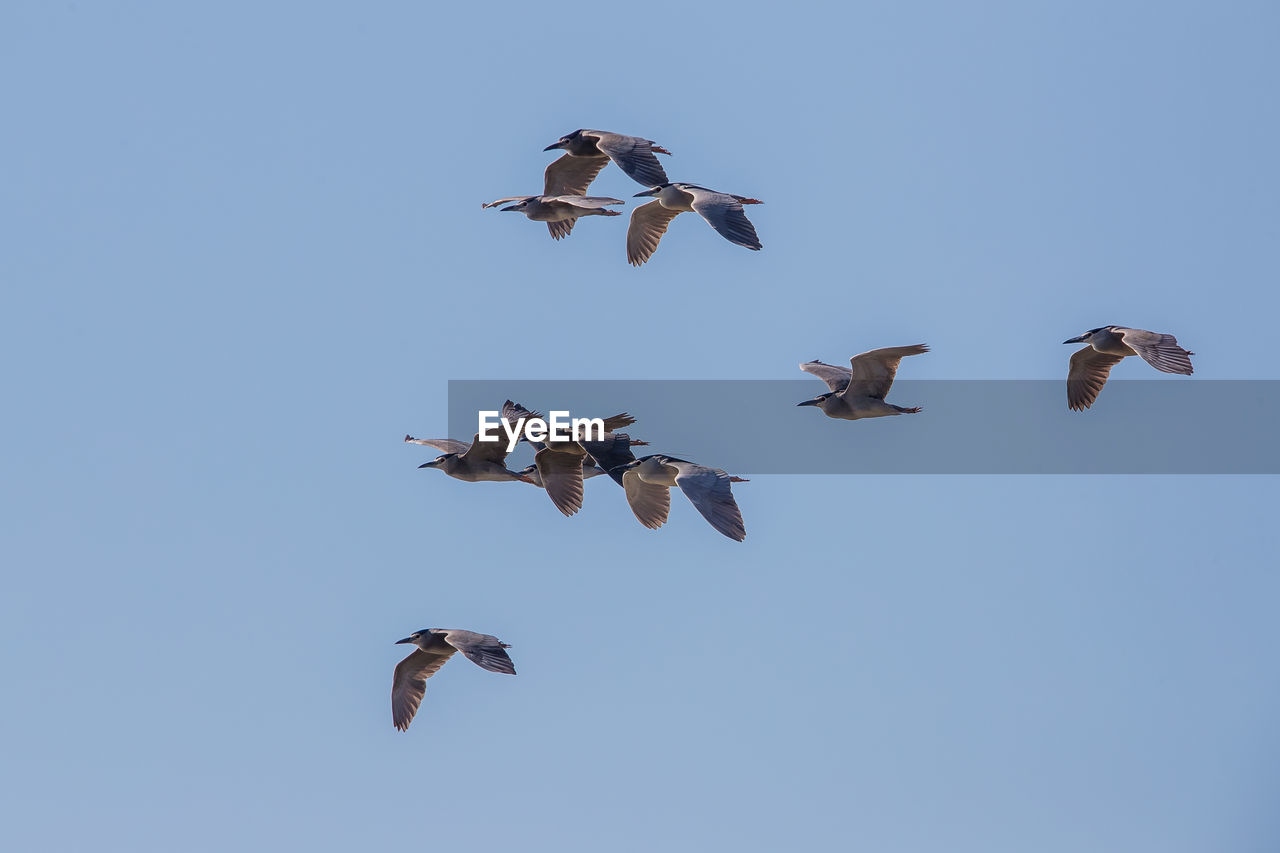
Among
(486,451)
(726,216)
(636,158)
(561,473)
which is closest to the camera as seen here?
(726,216)

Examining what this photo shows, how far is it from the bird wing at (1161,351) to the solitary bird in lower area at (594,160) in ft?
33.3

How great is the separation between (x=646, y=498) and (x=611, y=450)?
6.42ft

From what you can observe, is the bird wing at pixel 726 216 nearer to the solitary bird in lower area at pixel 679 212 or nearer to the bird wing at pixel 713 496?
the solitary bird in lower area at pixel 679 212

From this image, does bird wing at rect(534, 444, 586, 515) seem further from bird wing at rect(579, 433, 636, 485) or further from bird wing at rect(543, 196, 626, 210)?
bird wing at rect(543, 196, 626, 210)

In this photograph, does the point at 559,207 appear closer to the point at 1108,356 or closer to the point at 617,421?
the point at 617,421

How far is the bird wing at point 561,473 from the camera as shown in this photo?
3900cm

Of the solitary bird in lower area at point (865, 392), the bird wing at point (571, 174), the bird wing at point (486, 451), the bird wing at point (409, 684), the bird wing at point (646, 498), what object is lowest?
the bird wing at point (409, 684)

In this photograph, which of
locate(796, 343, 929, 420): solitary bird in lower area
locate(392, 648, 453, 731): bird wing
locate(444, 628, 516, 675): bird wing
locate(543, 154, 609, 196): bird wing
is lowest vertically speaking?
locate(392, 648, 453, 731): bird wing

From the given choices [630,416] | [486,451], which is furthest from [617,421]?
[486,451]

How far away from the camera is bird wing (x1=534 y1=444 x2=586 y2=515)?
39.0 m

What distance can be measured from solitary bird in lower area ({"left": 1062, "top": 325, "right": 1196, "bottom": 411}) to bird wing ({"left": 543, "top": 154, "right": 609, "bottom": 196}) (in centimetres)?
1142

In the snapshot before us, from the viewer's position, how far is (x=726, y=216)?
121 ft

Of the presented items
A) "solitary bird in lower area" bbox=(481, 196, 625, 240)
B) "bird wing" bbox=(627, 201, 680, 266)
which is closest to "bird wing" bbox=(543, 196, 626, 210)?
"solitary bird in lower area" bbox=(481, 196, 625, 240)

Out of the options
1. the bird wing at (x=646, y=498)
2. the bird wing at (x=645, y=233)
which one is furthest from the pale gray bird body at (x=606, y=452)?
the bird wing at (x=645, y=233)
